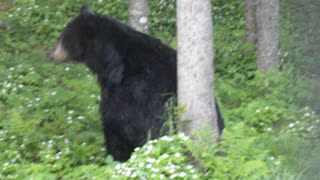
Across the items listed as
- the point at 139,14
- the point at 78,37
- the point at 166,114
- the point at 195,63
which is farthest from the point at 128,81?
the point at 139,14

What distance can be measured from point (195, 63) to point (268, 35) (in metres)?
3.77

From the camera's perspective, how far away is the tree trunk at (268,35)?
27.5ft

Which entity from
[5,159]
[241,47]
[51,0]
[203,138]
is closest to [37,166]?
[5,159]

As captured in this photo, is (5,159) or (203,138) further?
(5,159)

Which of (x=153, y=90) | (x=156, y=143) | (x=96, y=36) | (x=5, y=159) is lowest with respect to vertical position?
(x=5, y=159)

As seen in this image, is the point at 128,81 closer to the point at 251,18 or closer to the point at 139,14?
the point at 139,14

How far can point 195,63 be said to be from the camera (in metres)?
5.00

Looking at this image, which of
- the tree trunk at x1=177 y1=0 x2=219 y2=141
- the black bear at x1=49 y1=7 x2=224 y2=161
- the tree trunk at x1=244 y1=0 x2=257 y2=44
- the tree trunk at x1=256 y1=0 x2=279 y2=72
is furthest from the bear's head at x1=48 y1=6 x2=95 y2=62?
the tree trunk at x1=244 y1=0 x2=257 y2=44

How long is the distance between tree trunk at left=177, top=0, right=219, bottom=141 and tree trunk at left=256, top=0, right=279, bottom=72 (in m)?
3.53

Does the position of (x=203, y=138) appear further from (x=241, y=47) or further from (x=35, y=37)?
(x=35, y=37)

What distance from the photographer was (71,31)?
5.90 metres

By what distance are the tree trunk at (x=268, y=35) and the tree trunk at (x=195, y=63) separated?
3.53 meters

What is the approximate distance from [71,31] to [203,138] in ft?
6.75

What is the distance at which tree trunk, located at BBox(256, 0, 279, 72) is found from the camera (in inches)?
330
